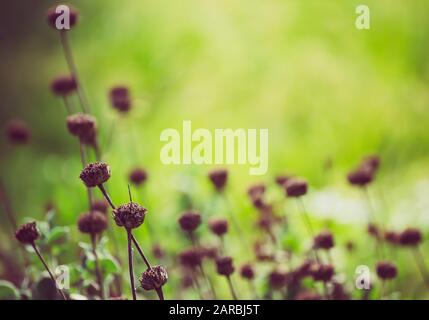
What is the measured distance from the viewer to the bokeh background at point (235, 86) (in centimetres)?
197

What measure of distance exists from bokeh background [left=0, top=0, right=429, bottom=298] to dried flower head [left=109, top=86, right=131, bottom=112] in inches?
21.5

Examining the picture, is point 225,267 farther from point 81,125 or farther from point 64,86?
point 64,86

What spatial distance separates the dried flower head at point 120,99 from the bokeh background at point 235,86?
0.55 m

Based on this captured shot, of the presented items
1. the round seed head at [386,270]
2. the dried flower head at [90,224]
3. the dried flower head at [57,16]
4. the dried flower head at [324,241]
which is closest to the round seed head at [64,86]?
the dried flower head at [57,16]

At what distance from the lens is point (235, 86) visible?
241cm

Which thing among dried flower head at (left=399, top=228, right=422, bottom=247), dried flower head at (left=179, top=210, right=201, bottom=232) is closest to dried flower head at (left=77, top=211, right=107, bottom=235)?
dried flower head at (left=179, top=210, right=201, bottom=232)

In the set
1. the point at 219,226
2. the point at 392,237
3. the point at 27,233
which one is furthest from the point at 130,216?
the point at 392,237

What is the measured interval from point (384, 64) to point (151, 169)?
36.3 inches

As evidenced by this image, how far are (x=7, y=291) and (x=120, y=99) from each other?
41 centimetres

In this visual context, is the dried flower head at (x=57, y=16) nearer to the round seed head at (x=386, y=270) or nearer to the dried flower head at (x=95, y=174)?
the dried flower head at (x=95, y=174)

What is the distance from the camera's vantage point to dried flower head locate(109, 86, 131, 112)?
119 centimetres

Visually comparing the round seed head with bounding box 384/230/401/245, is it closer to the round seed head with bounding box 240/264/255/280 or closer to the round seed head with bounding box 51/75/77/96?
the round seed head with bounding box 240/264/255/280
